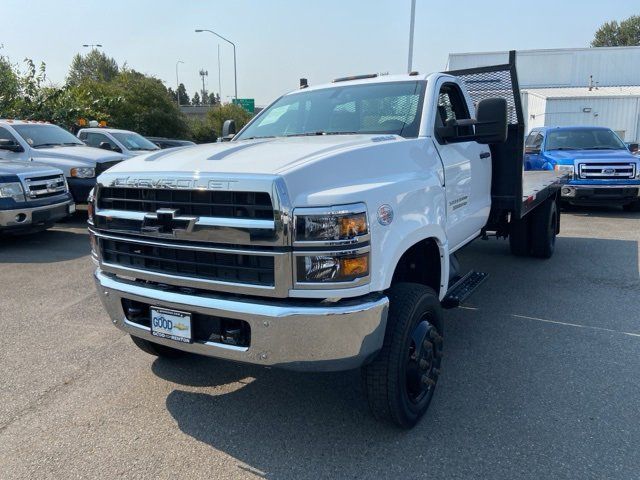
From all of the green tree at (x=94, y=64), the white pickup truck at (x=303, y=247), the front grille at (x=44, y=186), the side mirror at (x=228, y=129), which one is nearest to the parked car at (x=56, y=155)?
the front grille at (x=44, y=186)

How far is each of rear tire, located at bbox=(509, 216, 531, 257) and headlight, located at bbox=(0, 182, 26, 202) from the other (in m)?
7.08

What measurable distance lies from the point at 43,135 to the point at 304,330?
34.8ft

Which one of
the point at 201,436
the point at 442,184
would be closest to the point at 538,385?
the point at 442,184

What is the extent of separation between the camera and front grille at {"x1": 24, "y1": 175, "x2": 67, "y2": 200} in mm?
7910

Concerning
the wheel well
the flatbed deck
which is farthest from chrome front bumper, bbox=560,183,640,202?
the wheel well

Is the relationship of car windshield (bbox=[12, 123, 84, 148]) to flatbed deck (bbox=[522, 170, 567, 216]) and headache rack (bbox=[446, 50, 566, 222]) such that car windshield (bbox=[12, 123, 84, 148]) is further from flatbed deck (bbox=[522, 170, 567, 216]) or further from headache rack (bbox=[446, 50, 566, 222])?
flatbed deck (bbox=[522, 170, 567, 216])

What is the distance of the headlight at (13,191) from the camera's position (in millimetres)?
7605

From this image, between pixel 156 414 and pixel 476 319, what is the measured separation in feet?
9.87

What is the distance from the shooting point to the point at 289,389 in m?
3.58

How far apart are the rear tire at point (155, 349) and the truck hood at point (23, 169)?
5344mm

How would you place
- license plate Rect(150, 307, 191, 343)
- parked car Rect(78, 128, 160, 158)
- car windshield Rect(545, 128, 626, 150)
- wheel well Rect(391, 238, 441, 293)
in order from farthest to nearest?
parked car Rect(78, 128, 160, 158) → car windshield Rect(545, 128, 626, 150) → wheel well Rect(391, 238, 441, 293) → license plate Rect(150, 307, 191, 343)

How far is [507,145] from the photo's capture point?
16.7ft

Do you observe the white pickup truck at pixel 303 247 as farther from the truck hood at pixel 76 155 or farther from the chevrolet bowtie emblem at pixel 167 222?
the truck hood at pixel 76 155

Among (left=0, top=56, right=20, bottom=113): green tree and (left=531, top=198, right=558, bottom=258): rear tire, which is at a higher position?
(left=0, top=56, right=20, bottom=113): green tree
